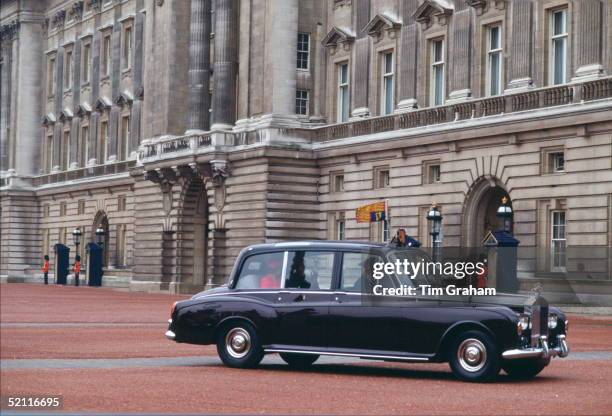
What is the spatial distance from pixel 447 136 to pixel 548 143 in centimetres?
604

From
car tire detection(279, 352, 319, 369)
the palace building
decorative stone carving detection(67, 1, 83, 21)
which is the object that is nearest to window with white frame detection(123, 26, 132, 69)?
the palace building

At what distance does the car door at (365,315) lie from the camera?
2286 cm

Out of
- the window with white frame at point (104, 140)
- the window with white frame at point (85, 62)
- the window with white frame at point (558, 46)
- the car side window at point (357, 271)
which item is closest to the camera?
the car side window at point (357, 271)

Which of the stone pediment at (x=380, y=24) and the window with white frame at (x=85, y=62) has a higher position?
the window with white frame at (x=85, y=62)

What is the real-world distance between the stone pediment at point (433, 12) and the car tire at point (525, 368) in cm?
3588

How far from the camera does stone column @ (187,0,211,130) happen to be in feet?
240

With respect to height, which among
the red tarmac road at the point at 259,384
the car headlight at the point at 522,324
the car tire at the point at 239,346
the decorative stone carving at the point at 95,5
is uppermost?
the decorative stone carving at the point at 95,5

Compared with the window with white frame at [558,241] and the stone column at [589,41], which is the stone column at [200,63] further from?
the stone column at [589,41]

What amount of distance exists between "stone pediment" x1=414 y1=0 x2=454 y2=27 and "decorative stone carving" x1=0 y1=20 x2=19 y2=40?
53.3 meters

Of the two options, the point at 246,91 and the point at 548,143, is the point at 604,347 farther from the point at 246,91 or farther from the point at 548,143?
the point at 246,91

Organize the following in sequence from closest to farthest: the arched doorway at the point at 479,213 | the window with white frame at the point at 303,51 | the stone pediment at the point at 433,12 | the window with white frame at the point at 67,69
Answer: the arched doorway at the point at 479,213
the stone pediment at the point at 433,12
the window with white frame at the point at 303,51
the window with white frame at the point at 67,69

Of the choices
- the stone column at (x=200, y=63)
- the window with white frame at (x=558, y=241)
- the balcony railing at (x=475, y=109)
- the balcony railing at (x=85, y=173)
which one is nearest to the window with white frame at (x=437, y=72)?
the balcony railing at (x=475, y=109)

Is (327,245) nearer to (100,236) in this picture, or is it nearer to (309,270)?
(309,270)

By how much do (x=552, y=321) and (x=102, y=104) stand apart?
241ft
